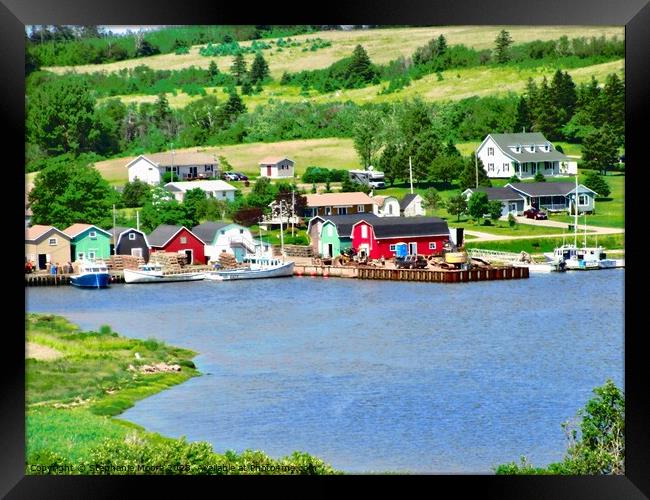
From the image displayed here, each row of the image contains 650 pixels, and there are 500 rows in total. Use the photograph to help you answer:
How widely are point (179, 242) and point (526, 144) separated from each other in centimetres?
342

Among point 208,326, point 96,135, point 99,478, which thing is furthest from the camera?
point 96,135

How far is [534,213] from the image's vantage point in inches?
559

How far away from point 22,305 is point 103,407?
2849 mm

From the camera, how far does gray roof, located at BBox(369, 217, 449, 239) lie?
14.3 metres

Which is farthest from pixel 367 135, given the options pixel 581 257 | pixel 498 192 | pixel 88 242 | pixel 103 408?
pixel 103 408

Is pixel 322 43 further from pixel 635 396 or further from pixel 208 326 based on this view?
pixel 635 396

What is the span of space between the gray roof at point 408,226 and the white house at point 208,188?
60.8 inches

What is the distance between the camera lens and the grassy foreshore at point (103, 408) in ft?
25.8

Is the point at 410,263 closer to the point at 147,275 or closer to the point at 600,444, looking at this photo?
the point at 147,275

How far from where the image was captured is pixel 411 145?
14.0 m

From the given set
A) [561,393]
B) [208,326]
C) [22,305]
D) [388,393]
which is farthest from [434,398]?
[22,305]

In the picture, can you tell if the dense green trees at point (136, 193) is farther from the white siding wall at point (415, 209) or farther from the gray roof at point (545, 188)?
the gray roof at point (545, 188)

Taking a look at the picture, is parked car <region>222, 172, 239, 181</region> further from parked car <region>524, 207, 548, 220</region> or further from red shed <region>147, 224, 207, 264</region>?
parked car <region>524, 207, 548, 220</region>
